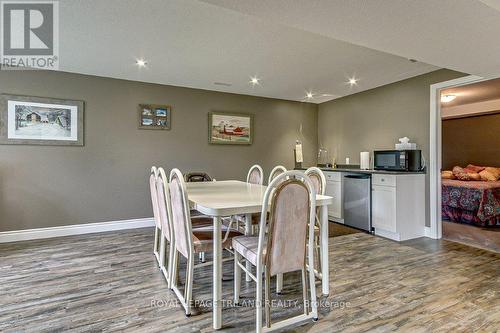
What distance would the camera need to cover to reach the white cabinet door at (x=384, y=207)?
3.75 m

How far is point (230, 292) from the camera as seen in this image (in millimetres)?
2301

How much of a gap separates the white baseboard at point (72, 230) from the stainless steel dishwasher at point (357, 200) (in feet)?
10.3

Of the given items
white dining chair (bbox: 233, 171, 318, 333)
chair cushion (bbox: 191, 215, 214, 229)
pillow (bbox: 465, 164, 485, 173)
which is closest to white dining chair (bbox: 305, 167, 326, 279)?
white dining chair (bbox: 233, 171, 318, 333)

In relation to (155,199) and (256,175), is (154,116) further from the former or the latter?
(155,199)

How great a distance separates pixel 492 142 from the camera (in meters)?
5.96

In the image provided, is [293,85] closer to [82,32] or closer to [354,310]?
[82,32]

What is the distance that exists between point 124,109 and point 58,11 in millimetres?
2055

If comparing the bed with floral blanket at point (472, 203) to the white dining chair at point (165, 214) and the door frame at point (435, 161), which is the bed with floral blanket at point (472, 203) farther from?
the white dining chair at point (165, 214)

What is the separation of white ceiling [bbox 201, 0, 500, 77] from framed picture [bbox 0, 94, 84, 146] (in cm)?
322

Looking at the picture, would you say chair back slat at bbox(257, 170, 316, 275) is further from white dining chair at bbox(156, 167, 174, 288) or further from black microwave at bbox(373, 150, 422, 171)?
black microwave at bbox(373, 150, 422, 171)

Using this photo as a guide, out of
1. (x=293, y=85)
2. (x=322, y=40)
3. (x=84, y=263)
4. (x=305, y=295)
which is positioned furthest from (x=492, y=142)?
(x=84, y=263)

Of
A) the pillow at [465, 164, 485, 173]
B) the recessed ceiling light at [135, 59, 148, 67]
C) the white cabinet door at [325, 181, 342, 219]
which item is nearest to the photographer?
the recessed ceiling light at [135, 59, 148, 67]

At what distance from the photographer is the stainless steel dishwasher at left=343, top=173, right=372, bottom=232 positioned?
162 inches

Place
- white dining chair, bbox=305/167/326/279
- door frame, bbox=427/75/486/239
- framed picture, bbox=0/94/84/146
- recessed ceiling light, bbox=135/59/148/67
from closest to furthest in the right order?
white dining chair, bbox=305/167/326/279, recessed ceiling light, bbox=135/59/148/67, framed picture, bbox=0/94/84/146, door frame, bbox=427/75/486/239
